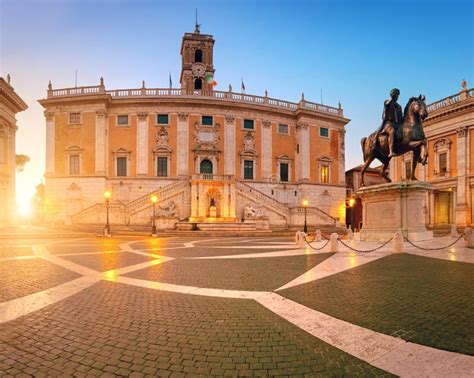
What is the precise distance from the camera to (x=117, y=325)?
4.08 metres

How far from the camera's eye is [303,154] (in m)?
38.8

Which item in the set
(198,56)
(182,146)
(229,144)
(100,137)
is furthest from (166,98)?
(198,56)

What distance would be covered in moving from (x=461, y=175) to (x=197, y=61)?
144 ft

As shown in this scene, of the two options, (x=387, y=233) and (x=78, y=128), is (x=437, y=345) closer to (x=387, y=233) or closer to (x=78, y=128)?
(x=387, y=233)

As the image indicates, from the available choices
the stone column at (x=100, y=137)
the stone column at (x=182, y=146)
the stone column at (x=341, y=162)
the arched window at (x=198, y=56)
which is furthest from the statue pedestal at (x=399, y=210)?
the arched window at (x=198, y=56)

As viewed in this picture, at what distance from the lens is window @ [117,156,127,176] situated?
35094 millimetres

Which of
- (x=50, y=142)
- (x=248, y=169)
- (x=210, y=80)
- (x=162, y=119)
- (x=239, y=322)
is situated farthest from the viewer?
(x=210, y=80)

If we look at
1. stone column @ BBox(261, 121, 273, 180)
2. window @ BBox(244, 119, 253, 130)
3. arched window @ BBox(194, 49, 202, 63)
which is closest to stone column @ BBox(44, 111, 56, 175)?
window @ BBox(244, 119, 253, 130)

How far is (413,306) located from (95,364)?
16.0 feet

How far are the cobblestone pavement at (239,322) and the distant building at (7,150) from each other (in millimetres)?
29035

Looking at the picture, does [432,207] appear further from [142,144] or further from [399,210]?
[142,144]

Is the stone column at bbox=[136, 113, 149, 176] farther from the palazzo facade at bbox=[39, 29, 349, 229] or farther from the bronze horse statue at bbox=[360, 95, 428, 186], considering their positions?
the bronze horse statue at bbox=[360, 95, 428, 186]

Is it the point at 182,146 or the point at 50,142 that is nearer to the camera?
the point at 50,142

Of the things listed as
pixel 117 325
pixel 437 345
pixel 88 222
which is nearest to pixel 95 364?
pixel 117 325
